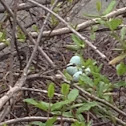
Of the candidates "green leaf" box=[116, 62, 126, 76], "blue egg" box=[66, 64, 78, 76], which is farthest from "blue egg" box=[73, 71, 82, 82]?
"green leaf" box=[116, 62, 126, 76]

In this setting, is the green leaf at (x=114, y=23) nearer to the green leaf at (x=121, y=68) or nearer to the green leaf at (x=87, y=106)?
the green leaf at (x=121, y=68)

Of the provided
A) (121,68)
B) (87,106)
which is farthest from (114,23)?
(87,106)

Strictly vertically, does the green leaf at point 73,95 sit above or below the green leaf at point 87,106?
above

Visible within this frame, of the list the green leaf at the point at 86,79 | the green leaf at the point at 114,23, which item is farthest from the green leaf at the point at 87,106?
the green leaf at the point at 114,23

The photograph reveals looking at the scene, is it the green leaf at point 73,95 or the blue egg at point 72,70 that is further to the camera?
the blue egg at point 72,70

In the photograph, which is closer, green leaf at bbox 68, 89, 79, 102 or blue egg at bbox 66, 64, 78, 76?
green leaf at bbox 68, 89, 79, 102

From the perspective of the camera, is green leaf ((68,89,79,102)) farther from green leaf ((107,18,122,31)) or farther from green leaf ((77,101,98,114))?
green leaf ((107,18,122,31))

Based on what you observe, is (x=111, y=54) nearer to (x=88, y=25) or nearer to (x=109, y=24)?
(x=88, y=25)

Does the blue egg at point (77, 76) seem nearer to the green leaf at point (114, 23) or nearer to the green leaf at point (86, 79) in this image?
the green leaf at point (86, 79)

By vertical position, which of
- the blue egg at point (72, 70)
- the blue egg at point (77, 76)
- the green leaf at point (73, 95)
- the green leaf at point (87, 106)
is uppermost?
the blue egg at point (72, 70)

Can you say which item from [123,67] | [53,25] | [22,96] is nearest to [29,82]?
[22,96]

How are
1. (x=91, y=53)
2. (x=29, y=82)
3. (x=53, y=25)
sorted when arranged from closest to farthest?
(x=29, y=82)
(x=53, y=25)
(x=91, y=53)
